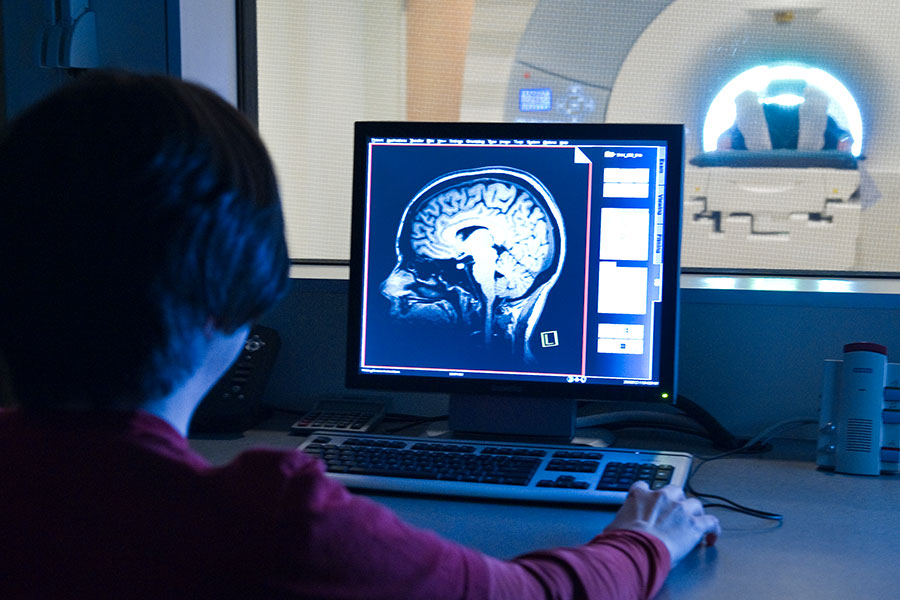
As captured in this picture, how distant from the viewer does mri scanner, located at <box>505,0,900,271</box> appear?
3219 millimetres

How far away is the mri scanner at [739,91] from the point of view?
3219 mm

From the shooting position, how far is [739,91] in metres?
3.29

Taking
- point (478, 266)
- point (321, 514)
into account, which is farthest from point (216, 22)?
point (321, 514)

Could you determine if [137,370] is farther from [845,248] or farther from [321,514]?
[845,248]

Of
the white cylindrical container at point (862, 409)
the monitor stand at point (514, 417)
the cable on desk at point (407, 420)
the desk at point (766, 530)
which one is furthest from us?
the cable on desk at point (407, 420)

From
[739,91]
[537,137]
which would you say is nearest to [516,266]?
[537,137]

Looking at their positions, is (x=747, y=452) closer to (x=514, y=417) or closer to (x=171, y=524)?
(x=514, y=417)

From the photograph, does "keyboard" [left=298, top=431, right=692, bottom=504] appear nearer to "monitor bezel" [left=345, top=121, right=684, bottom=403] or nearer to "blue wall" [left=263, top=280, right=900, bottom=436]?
"monitor bezel" [left=345, top=121, right=684, bottom=403]

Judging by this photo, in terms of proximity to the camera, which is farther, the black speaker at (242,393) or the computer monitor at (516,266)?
the black speaker at (242,393)

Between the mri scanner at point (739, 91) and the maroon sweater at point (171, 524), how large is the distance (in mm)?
2744

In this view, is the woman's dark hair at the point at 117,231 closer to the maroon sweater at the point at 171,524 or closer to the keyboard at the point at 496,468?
the maroon sweater at the point at 171,524

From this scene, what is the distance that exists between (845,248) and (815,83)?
65 cm

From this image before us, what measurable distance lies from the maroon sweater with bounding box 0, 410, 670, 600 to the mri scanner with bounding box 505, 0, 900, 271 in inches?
108

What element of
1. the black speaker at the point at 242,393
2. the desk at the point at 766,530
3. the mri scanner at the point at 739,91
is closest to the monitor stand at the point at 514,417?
the desk at the point at 766,530
